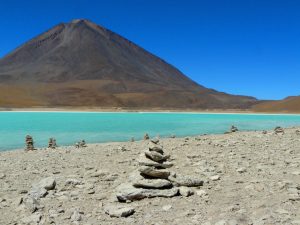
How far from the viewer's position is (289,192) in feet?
18.2

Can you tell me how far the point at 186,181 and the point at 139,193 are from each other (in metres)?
0.84

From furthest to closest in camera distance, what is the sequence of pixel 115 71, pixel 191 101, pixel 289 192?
pixel 115 71 → pixel 191 101 → pixel 289 192

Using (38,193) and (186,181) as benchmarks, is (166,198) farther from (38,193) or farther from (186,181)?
(38,193)

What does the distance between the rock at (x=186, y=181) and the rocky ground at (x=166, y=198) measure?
96 mm

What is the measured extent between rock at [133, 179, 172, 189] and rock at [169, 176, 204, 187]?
0.78 ft

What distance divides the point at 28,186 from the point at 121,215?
7.86 ft

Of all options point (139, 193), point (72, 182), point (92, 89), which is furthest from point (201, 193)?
point (92, 89)

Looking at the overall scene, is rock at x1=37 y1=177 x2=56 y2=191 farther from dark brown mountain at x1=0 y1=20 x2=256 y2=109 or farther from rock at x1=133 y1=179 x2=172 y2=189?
dark brown mountain at x1=0 y1=20 x2=256 y2=109

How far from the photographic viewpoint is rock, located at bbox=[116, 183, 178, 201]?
18.3 ft

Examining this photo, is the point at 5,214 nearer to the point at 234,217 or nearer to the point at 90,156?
the point at 234,217

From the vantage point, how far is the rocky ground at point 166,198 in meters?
5.00

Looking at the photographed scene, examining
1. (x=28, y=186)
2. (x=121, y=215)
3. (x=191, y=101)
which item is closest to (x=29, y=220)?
(x=121, y=215)

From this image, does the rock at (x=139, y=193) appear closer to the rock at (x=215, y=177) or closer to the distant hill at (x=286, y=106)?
the rock at (x=215, y=177)

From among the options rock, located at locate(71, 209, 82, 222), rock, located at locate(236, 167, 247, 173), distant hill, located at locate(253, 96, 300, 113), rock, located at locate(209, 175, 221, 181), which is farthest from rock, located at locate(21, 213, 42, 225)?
distant hill, located at locate(253, 96, 300, 113)
